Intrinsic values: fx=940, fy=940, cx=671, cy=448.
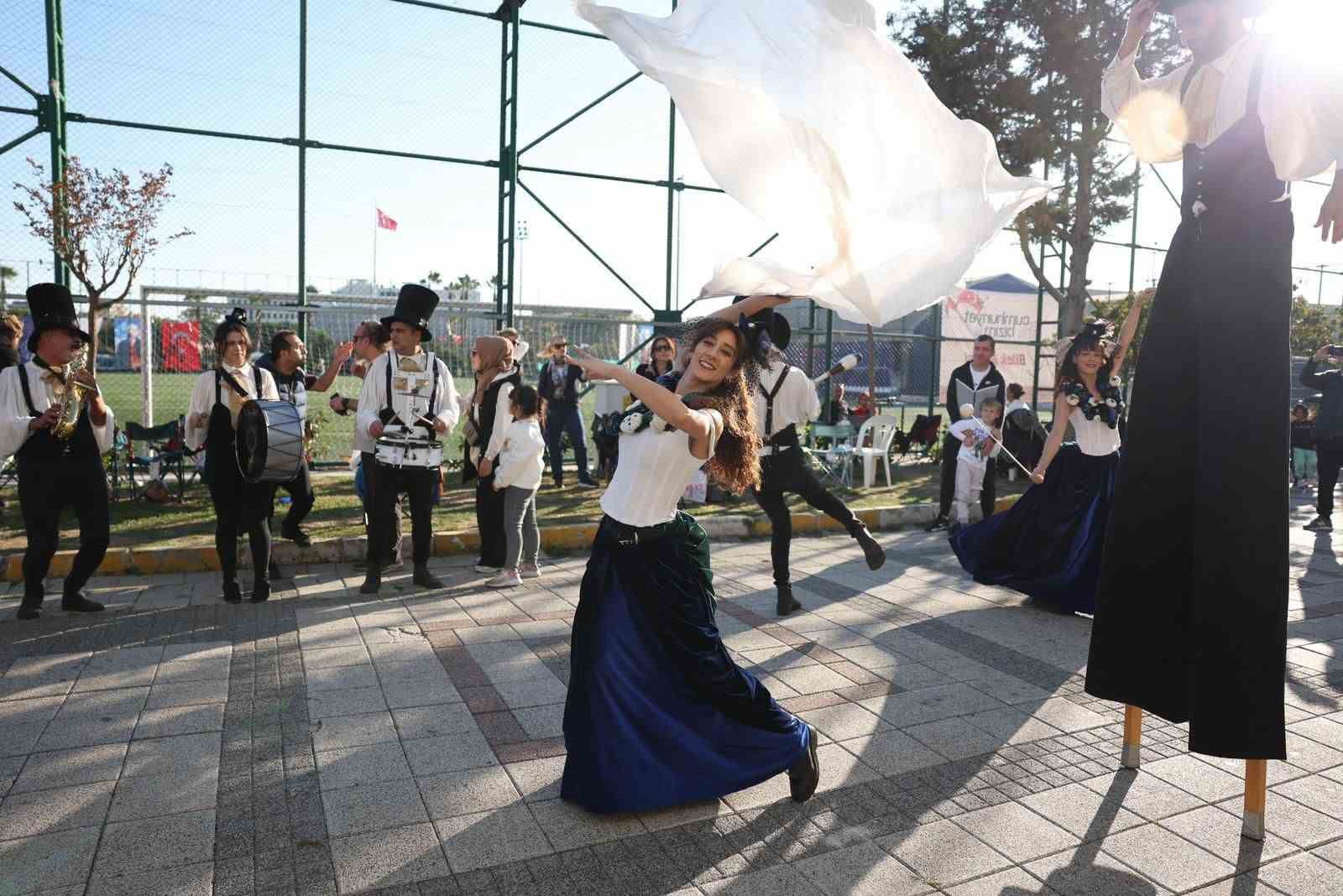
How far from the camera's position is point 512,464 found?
6668mm

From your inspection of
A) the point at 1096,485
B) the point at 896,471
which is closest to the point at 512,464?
the point at 1096,485

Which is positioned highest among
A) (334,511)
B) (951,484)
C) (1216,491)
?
(1216,491)

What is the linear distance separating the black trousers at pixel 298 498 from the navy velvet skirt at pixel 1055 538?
185 inches

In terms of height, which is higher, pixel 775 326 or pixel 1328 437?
pixel 775 326

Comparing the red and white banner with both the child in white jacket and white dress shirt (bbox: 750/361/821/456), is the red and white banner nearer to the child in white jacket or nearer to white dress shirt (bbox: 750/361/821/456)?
the child in white jacket

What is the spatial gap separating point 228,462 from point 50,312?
132 cm

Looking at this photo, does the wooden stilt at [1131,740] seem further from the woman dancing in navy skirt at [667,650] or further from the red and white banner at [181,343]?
the red and white banner at [181,343]

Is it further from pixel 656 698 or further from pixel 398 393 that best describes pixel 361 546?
pixel 656 698

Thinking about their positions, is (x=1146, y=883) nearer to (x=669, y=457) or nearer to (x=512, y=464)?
(x=669, y=457)

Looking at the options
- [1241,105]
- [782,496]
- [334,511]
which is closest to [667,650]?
[1241,105]

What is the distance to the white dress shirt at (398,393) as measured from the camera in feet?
21.0

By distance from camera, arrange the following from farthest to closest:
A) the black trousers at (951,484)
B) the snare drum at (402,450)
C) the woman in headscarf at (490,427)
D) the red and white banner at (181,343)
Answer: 1. the red and white banner at (181,343)
2. the black trousers at (951,484)
3. the woman in headscarf at (490,427)
4. the snare drum at (402,450)

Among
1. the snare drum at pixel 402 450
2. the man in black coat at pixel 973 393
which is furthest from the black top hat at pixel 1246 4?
the man in black coat at pixel 973 393

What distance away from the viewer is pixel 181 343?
1085cm
